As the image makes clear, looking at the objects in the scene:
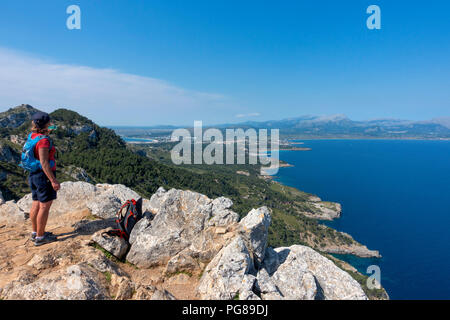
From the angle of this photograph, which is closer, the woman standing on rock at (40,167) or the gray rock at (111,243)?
the woman standing on rock at (40,167)

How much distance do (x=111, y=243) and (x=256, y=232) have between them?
5812mm

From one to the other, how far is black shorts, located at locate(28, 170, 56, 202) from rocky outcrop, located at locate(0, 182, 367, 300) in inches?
73.7

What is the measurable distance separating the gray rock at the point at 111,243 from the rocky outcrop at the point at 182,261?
3cm

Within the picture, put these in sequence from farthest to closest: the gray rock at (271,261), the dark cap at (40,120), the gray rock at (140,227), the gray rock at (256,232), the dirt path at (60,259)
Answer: the gray rock at (271,261) < the gray rock at (140,227) < the gray rock at (256,232) < the dark cap at (40,120) < the dirt path at (60,259)

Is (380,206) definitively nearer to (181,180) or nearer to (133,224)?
(181,180)

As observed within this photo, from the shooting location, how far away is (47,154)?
23.6ft

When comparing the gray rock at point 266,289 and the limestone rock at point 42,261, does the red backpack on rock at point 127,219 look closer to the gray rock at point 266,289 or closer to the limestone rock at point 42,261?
the limestone rock at point 42,261

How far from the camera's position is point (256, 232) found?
914 cm

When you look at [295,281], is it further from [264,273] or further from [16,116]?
[16,116]

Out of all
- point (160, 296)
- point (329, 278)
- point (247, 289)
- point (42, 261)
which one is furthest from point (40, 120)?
point (329, 278)

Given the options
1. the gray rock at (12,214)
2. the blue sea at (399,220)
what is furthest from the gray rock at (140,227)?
the blue sea at (399,220)

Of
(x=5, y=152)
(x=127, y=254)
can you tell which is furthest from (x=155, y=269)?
(x=5, y=152)

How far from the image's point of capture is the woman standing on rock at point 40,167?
711cm

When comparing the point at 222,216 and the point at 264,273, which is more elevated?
the point at 222,216
